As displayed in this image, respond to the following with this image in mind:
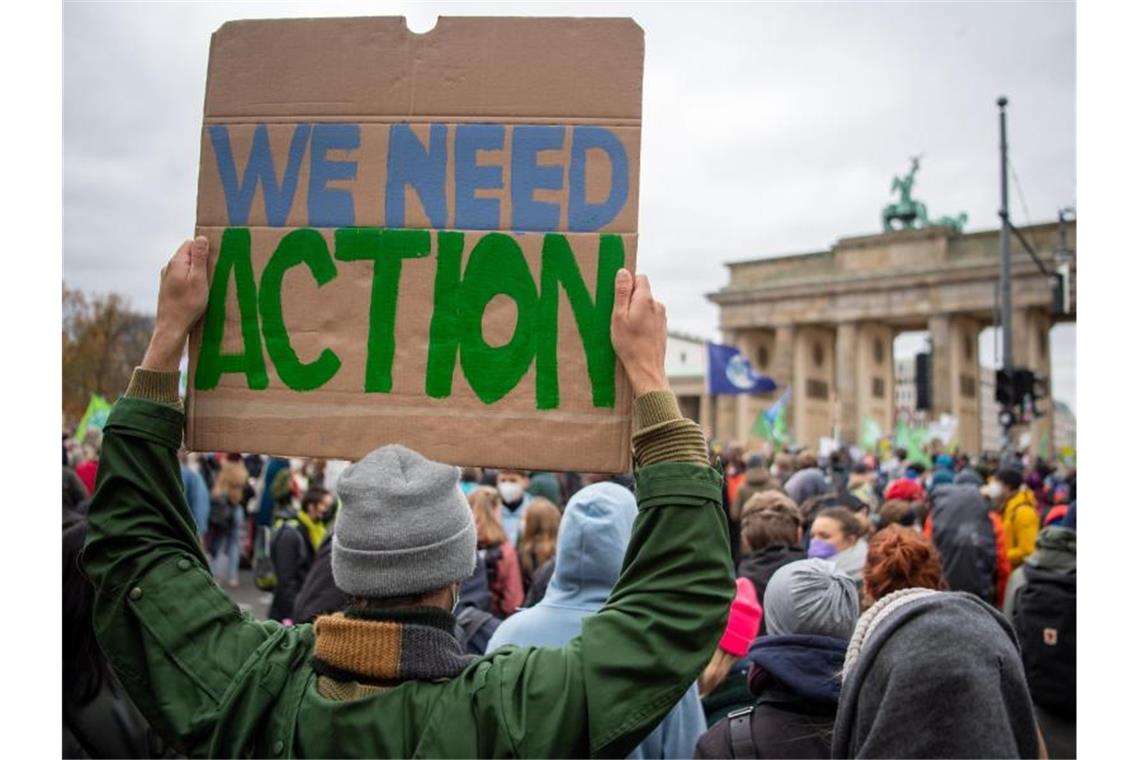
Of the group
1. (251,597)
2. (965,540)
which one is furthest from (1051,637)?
(251,597)

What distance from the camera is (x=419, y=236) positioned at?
2031 mm

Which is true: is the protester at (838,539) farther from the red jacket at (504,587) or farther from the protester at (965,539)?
the protester at (965,539)

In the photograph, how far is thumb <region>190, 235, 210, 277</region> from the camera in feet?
6.59

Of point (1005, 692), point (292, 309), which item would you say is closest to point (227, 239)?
point (292, 309)

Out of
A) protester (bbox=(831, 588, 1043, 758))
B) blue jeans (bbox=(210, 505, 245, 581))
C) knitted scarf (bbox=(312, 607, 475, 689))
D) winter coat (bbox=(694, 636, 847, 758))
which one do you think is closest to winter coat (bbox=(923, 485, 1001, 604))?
winter coat (bbox=(694, 636, 847, 758))

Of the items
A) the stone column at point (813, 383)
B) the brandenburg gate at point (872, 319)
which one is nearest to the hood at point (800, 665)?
the brandenburg gate at point (872, 319)

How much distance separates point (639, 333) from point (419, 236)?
0.50 metres

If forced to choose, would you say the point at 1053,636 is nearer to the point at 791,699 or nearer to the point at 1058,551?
the point at 1058,551

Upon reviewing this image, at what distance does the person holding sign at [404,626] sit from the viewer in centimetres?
166

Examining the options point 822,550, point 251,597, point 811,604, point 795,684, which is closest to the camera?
point 795,684

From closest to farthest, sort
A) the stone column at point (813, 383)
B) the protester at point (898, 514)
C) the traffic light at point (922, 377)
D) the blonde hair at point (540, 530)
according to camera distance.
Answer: the blonde hair at point (540, 530) < the protester at point (898, 514) < the traffic light at point (922, 377) < the stone column at point (813, 383)

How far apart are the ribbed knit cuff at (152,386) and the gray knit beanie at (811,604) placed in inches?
74.2

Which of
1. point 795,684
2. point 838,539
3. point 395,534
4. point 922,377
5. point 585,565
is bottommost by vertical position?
point 795,684

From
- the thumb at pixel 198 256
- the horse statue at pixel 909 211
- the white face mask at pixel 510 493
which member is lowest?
the white face mask at pixel 510 493
